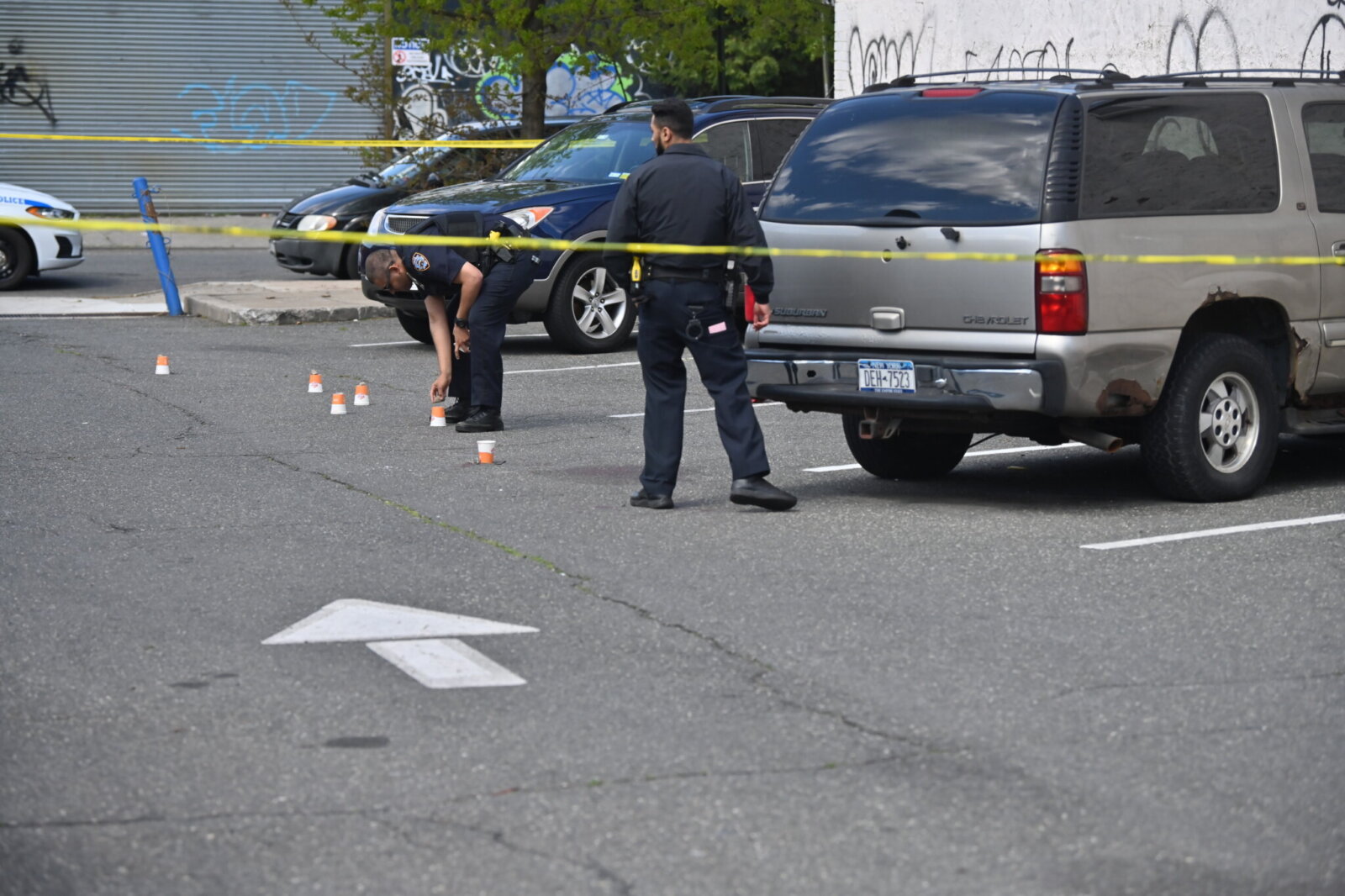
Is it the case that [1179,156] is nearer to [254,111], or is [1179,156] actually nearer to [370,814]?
[370,814]

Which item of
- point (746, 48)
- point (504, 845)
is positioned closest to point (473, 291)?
point (504, 845)

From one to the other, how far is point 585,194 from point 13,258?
8038 mm

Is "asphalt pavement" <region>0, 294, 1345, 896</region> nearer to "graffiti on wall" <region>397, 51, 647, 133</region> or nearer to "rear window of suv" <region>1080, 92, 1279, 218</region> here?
"rear window of suv" <region>1080, 92, 1279, 218</region>

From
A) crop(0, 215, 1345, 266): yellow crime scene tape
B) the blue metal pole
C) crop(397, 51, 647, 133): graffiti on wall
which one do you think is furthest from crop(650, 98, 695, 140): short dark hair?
crop(397, 51, 647, 133): graffiti on wall

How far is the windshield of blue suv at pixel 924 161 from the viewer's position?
792 centimetres

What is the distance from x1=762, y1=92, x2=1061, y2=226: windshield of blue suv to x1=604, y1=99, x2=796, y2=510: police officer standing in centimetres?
48

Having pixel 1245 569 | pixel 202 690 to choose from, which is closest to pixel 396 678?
pixel 202 690

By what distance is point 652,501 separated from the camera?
844 cm

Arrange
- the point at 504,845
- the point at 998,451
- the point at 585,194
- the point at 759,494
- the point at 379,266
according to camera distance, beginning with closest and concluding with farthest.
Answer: the point at 504,845, the point at 759,494, the point at 998,451, the point at 379,266, the point at 585,194

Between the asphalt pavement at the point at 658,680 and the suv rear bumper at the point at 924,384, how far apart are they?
0.52m

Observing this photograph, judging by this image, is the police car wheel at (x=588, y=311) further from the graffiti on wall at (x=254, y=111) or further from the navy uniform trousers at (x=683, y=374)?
the graffiti on wall at (x=254, y=111)

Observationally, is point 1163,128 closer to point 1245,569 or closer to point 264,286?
point 1245,569

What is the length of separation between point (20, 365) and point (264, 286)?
5.88m

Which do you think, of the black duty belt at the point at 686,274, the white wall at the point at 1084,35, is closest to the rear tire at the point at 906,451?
the black duty belt at the point at 686,274
